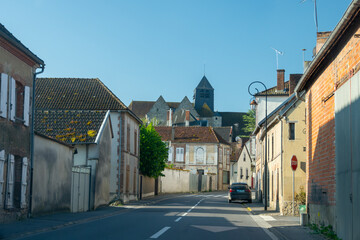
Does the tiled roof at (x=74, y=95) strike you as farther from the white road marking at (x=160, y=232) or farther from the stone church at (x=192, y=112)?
the stone church at (x=192, y=112)

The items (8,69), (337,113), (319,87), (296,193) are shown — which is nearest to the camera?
(337,113)

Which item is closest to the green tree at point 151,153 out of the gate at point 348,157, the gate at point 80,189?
the gate at point 80,189

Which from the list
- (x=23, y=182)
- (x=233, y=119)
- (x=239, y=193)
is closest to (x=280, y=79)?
(x=239, y=193)

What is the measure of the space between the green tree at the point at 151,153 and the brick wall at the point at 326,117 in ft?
102

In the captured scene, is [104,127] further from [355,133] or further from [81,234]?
[355,133]

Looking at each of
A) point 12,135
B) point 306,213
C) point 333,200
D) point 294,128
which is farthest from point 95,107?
point 333,200

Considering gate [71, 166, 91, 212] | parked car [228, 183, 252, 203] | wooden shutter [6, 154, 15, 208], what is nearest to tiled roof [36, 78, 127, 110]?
parked car [228, 183, 252, 203]

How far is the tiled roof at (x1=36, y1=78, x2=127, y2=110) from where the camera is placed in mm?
38812

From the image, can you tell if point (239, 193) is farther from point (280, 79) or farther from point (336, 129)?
point (336, 129)

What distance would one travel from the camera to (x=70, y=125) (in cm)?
2997

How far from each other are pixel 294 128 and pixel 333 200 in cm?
1498

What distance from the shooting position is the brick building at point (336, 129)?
1142 cm

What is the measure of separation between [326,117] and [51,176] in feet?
41.3

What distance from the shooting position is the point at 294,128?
2889 cm
